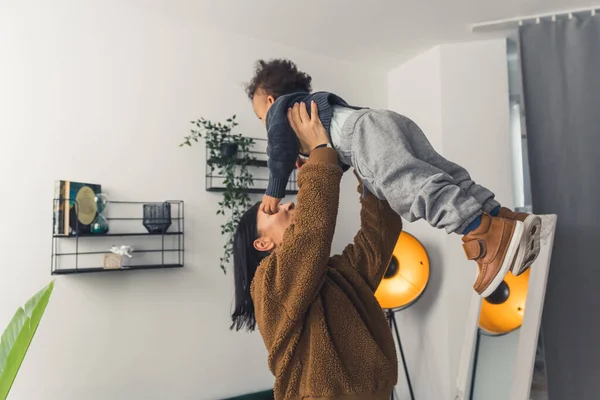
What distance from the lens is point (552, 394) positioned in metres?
1.96

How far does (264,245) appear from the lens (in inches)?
53.5

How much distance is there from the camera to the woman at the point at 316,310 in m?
1.10

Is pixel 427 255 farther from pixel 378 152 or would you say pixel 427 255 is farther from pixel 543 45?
pixel 378 152

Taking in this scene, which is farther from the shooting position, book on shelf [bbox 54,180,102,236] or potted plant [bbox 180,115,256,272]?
potted plant [bbox 180,115,256,272]

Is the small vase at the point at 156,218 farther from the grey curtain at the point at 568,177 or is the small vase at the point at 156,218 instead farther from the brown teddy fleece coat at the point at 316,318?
the grey curtain at the point at 568,177

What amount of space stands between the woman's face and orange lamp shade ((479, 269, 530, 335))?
1110 mm

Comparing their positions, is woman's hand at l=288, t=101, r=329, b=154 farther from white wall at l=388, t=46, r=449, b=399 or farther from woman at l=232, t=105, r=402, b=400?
white wall at l=388, t=46, r=449, b=399

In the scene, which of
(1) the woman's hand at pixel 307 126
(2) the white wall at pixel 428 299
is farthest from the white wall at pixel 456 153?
(1) the woman's hand at pixel 307 126

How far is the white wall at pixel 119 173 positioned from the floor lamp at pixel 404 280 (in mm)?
671

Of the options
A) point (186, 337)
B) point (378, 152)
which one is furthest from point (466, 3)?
point (186, 337)

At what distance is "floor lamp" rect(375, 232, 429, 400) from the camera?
2.23 metres

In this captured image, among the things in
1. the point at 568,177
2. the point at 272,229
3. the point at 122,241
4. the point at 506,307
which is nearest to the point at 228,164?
the point at 122,241

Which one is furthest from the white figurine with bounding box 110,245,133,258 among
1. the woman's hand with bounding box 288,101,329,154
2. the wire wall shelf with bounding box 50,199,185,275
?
the woman's hand with bounding box 288,101,329,154

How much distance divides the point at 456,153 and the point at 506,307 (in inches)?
31.4
